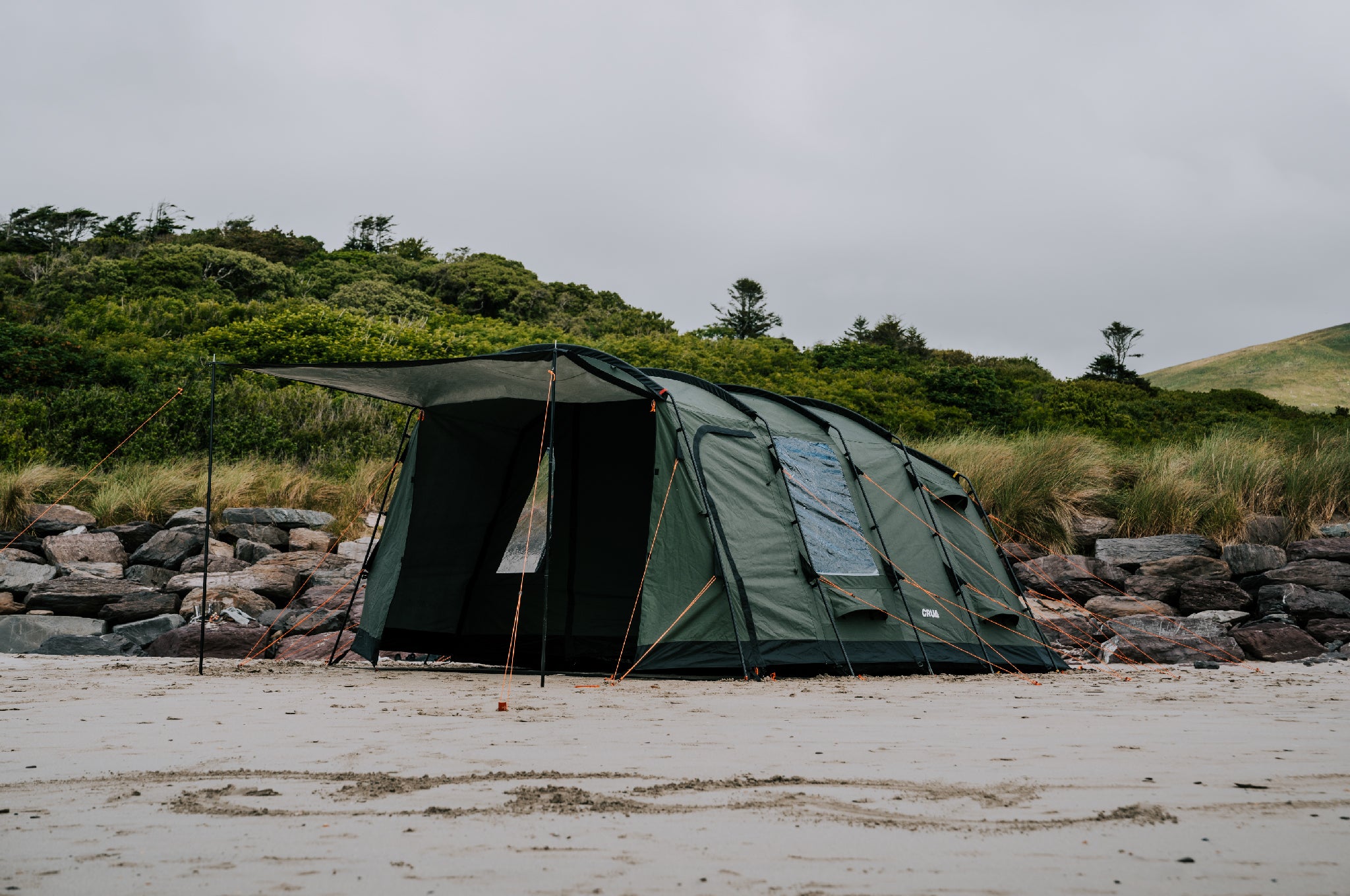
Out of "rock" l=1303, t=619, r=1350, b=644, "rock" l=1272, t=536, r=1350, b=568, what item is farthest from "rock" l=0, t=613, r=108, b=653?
"rock" l=1272, t=536, r=1350, b=568

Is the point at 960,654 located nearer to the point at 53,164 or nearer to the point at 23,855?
the point at 23,855

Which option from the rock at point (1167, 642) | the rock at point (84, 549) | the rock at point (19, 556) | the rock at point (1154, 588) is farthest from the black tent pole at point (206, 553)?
the rock at point (1154, 588)

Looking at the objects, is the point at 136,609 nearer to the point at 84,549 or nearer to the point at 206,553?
the point at 84,549

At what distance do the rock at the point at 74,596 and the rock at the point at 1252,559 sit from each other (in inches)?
437

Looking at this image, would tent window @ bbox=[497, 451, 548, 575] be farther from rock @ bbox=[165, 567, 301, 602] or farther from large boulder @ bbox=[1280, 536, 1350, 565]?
large boulder @ bbox=[1280, 536, 1350, 565]

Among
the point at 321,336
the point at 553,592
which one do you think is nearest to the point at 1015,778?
the point at 553,592

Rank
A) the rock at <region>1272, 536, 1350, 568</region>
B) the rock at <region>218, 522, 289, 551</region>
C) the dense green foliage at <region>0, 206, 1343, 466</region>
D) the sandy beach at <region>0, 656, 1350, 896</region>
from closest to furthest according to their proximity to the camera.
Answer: the sandy beach at <region>0, 656, 1350, 896</region>
the rock at <region>1272, 536, 1350, 568</region>
the rock at <region>218, 522, 289, 551</region>
the dense green foliage at <region>0, 206, 1343, 466</region>

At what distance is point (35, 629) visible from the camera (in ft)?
27.8

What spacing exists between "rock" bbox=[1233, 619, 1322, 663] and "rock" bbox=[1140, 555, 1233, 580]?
4.41 ft

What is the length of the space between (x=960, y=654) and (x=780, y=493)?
5.87ft

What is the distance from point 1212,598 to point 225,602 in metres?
9.56

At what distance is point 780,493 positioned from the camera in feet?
21.5

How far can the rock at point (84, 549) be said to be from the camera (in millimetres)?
10406

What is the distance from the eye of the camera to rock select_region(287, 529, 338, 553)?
11078 mm
